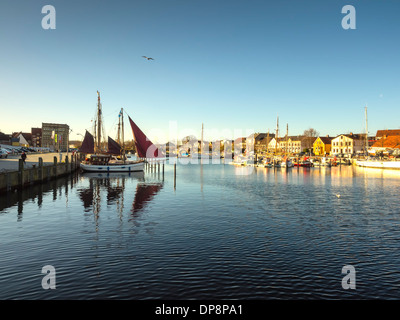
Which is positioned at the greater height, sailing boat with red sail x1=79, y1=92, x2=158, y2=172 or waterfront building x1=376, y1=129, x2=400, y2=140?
waterfront building x1=376, y1=129, x2=400, y2=140

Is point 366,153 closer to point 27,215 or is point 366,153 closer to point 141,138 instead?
point 141,138

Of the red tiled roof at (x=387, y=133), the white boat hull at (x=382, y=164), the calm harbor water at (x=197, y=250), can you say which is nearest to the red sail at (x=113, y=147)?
the calm harbor water at (x=197, y=250)

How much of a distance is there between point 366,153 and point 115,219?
112447mm

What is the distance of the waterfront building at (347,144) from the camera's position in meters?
143

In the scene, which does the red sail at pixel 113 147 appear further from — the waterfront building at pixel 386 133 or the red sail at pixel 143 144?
the waterfront building at pixel 386 133

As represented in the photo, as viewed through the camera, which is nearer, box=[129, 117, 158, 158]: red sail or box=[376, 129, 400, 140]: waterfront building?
box=[129, 117, 158, 158]: red sail

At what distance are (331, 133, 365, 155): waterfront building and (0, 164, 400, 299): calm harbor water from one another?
415 feet

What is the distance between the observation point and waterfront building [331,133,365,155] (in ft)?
469

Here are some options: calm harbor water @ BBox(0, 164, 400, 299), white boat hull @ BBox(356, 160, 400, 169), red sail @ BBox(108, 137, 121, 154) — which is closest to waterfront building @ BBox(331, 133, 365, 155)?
white boat hull @ BBox(356, 160, 400, 169)

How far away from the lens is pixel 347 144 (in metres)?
145

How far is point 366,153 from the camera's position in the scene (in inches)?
4390

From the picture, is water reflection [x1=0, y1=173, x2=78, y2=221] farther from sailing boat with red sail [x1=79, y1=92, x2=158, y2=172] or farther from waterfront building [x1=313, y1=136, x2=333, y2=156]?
waterfront building [x1=313, y1=136, x2=333, y2=156]
